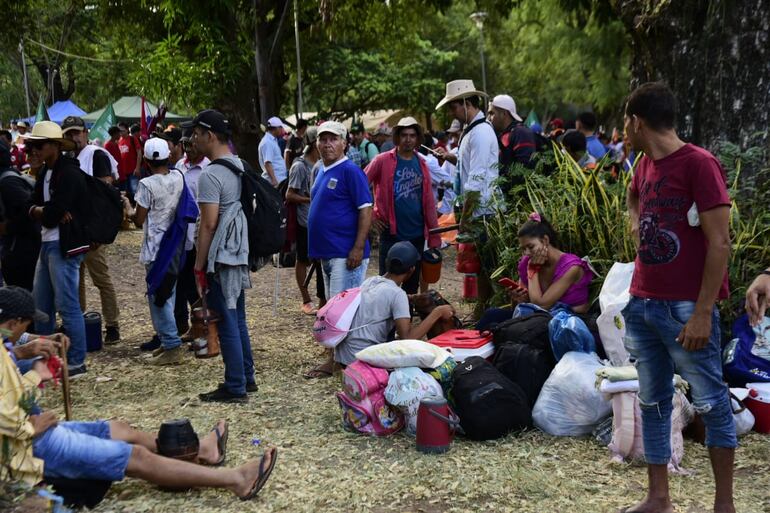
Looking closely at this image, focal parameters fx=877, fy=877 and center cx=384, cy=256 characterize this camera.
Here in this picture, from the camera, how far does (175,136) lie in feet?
29.5

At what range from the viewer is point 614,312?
5.34 m

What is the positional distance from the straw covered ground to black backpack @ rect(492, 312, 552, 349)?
66 centimetres

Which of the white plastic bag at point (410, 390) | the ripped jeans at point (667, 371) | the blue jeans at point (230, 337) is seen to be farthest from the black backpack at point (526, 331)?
the blue jeans at point (230, 337)

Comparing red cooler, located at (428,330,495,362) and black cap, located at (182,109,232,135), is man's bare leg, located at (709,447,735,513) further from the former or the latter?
black cap, located at (182,109,232,135)

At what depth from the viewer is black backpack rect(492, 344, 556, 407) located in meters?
5.37

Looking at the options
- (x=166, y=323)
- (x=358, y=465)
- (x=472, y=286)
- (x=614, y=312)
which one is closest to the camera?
(x=358, y=465)

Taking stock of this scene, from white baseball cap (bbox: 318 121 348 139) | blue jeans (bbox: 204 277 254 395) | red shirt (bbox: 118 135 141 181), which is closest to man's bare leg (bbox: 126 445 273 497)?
blue jeans (bbox: 204 277 254 395)

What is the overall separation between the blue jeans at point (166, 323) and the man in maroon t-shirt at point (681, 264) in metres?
4.23

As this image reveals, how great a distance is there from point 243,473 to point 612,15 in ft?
29.7

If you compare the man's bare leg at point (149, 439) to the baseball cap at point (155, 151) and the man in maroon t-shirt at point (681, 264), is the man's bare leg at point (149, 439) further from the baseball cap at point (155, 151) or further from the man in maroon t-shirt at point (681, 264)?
the baseball cap at point (155, 151)

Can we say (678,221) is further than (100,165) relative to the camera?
No

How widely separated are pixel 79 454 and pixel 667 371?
269cm

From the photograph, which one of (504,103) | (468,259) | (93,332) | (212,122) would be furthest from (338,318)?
(504,103)

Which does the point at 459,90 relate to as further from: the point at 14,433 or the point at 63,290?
the point at 14,433
